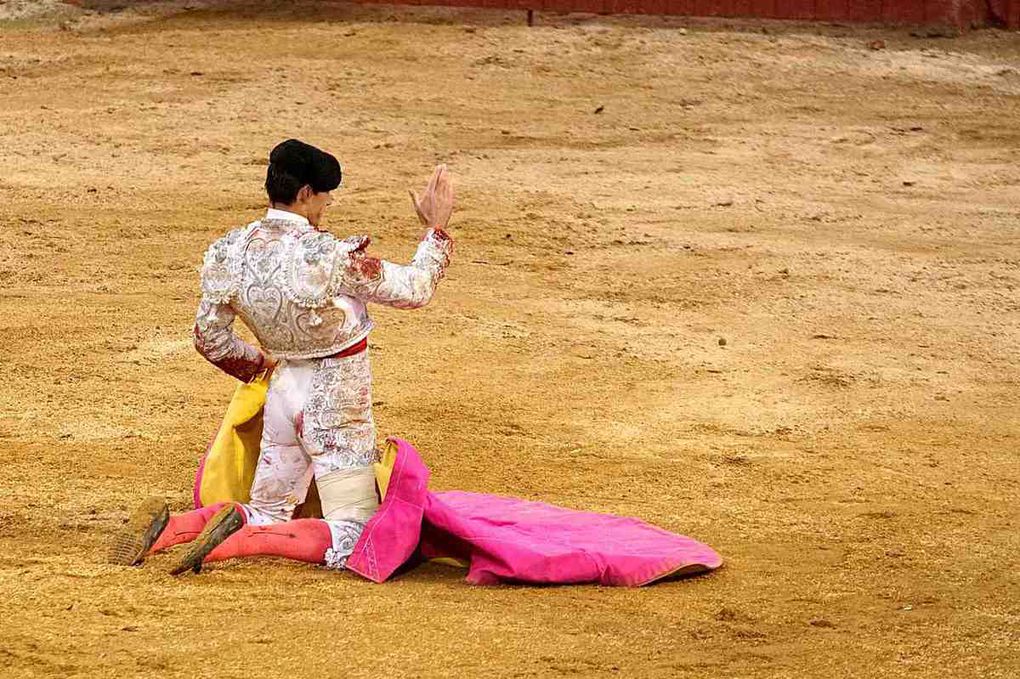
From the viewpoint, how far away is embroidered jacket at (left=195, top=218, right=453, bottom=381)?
532 cm

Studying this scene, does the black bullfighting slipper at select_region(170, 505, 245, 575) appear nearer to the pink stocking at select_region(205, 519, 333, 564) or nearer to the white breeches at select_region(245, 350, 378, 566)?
the pink stocking at select_region(205, 519, 333, 564)

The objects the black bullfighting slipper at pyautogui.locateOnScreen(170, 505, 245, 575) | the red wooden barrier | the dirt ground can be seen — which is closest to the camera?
the dirt ground

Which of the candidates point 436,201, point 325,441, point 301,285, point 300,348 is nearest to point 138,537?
point 325,441

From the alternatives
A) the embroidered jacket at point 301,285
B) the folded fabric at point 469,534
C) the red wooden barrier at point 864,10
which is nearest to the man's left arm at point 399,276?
the embroidered jacket at point 301,285

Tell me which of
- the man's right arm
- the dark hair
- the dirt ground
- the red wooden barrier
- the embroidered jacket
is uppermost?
the dark hair

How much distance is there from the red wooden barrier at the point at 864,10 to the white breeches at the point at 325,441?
32.2ft

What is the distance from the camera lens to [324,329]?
5406 millimetres

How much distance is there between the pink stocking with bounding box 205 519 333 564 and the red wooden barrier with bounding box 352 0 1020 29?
1002 cm

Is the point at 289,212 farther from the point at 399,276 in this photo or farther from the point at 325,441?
the point at 325,441

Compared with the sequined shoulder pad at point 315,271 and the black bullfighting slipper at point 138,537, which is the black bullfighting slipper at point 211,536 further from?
the sequined shoulder pad at point 315,271

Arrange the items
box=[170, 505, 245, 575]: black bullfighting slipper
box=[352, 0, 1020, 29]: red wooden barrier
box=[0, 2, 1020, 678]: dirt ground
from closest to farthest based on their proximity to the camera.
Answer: box=[0, 2, 1020, 678]: dirt ground
box=[170, 505, 245, 575]: black bullfighting slipper
box=[352, 0, 1020, 29]: red wooden barrier

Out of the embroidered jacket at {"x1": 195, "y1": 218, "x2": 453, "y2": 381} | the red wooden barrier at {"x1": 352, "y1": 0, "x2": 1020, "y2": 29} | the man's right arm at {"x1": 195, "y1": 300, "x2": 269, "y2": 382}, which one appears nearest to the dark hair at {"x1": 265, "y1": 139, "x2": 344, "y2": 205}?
the embroidered jacket at {"x1": 195, "y1": 218, "x2": 453, "y2": 381}

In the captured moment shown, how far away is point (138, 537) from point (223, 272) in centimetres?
90

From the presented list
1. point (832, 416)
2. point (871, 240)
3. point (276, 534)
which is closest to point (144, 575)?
point (276, 534)
